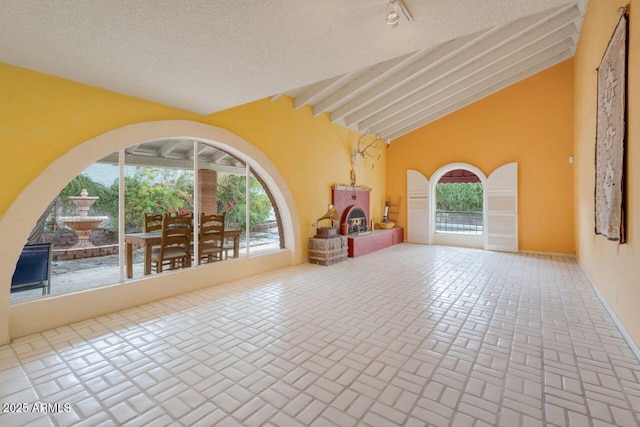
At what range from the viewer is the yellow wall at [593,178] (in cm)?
230

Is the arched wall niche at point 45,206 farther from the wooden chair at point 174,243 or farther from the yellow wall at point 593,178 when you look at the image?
the yellow wall at point 593,178

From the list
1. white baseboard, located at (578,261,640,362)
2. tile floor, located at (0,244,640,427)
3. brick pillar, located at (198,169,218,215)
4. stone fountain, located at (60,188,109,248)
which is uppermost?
brick pillar, located at (198,169,218,215)

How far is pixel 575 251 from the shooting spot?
6074 millimetres

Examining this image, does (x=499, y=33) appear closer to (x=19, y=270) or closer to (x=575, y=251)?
(x=575, y=251)

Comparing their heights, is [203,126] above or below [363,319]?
above

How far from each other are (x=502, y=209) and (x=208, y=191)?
6.39 m

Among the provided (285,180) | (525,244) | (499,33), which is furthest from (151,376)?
(525,244)

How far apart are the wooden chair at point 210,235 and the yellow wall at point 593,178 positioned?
4522 millimetres

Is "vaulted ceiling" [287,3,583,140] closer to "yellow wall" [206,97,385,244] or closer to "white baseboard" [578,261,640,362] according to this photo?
"yellow wall" [206,97,385,244]

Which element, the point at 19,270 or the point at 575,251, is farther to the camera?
the point at 575,251

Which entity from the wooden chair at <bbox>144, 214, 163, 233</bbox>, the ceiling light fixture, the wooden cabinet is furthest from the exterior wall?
the ceiling light fixture

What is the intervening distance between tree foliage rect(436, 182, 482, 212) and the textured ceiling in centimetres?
813

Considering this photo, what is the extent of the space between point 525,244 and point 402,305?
5078mm

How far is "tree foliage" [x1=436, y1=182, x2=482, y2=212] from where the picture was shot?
31.9 feet
